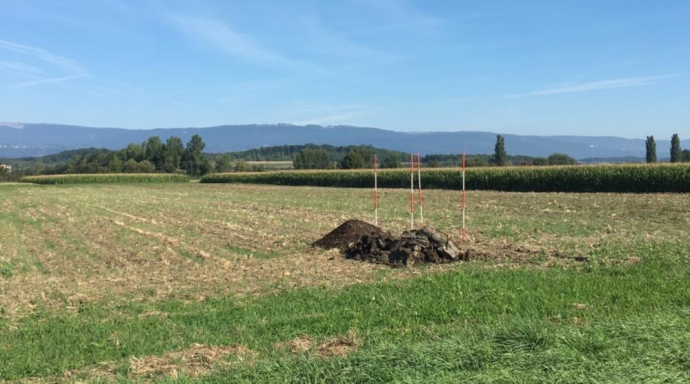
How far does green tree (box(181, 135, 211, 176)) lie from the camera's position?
116m

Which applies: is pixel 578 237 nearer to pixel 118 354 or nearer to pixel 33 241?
pixel 118 354

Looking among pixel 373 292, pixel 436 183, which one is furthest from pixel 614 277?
pixel 436 183

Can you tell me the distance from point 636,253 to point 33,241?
17.3 m

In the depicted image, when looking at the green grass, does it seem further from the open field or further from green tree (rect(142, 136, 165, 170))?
green tree (rect(142, 136, 165, 170))

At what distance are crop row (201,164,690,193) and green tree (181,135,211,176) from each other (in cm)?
5549

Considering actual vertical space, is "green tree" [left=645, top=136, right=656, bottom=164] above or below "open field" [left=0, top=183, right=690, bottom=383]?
above

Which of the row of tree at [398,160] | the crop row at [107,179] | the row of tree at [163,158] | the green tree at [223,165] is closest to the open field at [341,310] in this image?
the row of tree at [398,160]

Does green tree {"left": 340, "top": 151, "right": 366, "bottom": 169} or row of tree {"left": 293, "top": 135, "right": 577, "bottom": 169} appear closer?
row of tree {"left": 293, "top": 135, "right": 577, "bottom": 169}

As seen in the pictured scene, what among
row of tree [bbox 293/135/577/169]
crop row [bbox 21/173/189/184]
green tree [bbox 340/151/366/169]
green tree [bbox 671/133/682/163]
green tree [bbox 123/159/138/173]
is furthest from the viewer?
green tree [bbox 123/159/138/173]

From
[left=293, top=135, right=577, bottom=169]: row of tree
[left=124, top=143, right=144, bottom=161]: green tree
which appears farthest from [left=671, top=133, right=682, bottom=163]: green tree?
[left=124, top=143, right=144, bottom=161]: green tree

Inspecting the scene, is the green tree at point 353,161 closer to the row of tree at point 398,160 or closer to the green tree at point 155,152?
the row of tree at point 398,160

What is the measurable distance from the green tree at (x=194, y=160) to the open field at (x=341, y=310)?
10036cm

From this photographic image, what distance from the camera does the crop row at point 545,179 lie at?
39.2m

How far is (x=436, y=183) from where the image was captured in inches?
2148
